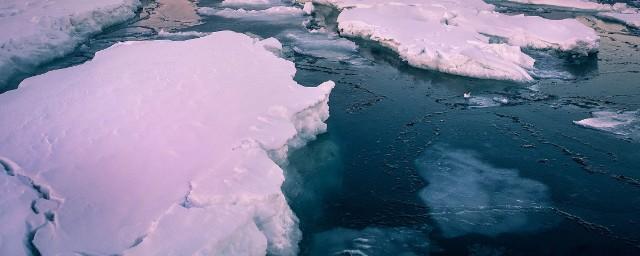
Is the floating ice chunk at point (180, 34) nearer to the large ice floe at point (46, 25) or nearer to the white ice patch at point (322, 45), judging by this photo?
the large ice floe at point (46, 25)

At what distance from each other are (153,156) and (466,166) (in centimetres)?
527

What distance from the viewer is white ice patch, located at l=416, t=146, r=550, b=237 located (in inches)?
265

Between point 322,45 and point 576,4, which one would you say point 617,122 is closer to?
point 322,45

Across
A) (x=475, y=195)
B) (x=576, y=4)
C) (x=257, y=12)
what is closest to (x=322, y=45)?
(x=257, y=12)

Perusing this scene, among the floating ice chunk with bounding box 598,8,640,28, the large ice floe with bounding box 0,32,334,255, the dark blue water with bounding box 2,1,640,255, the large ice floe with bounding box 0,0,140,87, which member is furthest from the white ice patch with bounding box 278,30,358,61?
the floating ice chunk with bounding box 598,8,640,28

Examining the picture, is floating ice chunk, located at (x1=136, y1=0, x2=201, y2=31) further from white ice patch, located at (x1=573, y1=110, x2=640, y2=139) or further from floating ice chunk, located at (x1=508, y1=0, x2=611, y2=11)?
floating ice chunk, located at (x1=508, y1=0, x2=611, y2=11)

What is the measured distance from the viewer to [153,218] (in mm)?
5289

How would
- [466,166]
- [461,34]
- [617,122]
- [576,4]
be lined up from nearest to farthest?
1. [466,166]
2. [617,122]
3. [461,34]
4. [576,4]

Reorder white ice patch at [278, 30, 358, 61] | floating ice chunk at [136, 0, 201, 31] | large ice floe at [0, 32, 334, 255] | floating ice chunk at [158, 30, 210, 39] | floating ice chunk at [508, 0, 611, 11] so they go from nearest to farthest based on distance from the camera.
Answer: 1. large ice floe at [0, 32, 334, 255]
2. white ice patch at [278, 30, 358, 61]
3. floating ice chunk at [158, 30, 210, 39]
4. floating ice chunk at [136, 0, 201, 31]
5. floating ice chunk at [508, 0, 611, 11]

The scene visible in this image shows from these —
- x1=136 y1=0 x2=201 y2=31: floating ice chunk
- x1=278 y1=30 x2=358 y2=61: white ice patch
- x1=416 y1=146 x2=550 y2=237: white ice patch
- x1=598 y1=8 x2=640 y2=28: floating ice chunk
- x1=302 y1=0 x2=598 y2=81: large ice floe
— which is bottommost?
x1=416 y1=146 x2=550 y2=237: white ice patch

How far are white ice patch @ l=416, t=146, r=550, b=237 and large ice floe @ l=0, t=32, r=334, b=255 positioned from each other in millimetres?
2292

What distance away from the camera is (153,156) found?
21.4 ft

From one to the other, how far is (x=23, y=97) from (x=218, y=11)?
11.5 metres

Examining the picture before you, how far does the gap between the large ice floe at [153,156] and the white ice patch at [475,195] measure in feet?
7.52
